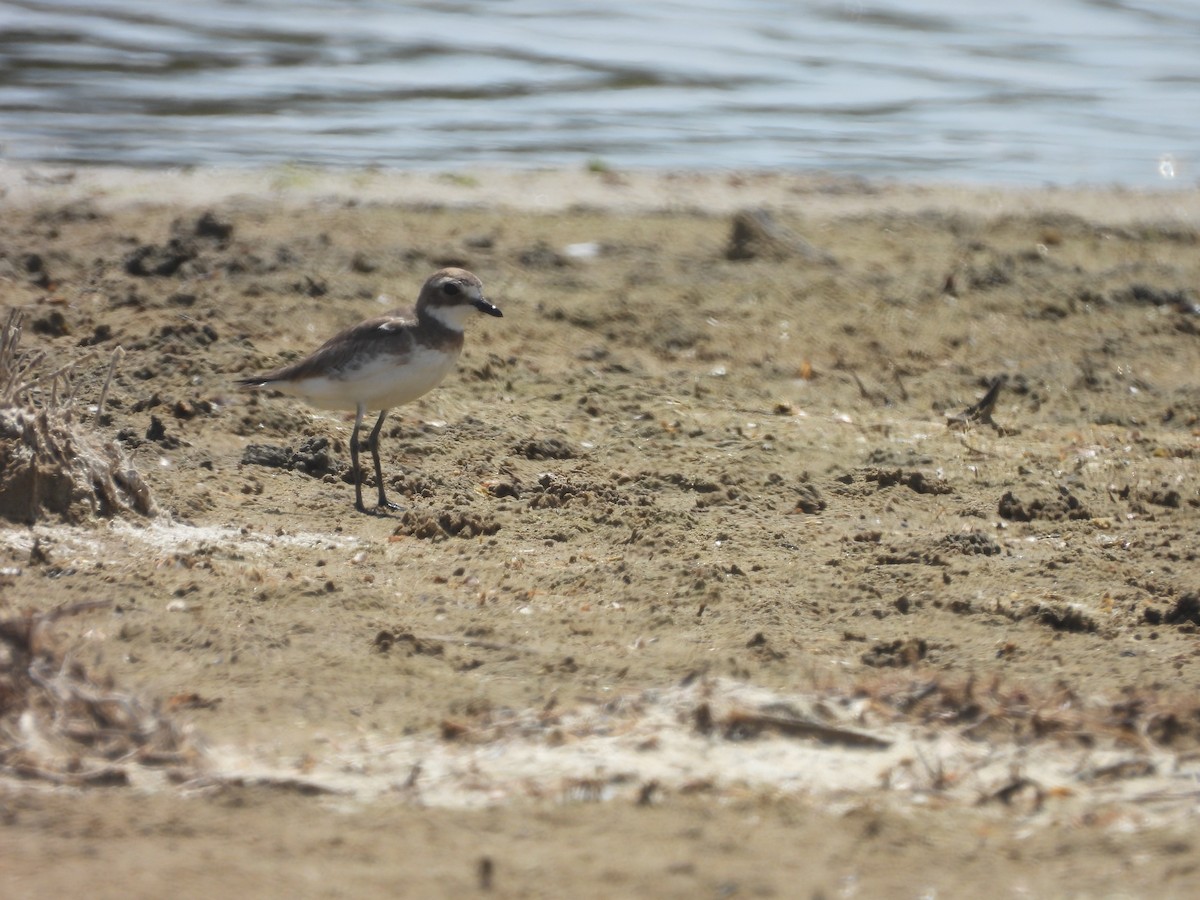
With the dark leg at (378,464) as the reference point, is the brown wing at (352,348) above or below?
above

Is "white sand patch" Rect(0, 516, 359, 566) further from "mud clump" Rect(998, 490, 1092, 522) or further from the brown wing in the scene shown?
"mud clump" Rect(998, 490, 1092, 522)

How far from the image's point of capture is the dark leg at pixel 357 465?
648cm

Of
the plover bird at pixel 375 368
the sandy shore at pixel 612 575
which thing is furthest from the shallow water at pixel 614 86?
the plover bird at pixel 375 368

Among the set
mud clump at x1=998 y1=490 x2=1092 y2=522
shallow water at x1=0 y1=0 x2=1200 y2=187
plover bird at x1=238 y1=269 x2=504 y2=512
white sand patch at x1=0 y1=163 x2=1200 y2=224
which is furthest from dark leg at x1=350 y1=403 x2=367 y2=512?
shallow water at x1=0 y1=0 x2=1200 y2=187

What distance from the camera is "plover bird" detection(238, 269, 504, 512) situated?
6.77 meters

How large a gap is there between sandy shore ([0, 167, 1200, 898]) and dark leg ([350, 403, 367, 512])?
7 centimetres

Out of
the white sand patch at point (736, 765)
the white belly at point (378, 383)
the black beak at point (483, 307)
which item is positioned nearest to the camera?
the white sand patch at point (736, 765)

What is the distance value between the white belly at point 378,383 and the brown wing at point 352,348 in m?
0.03

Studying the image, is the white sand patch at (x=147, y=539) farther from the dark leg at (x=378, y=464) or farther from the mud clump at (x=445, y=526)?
the dark leg at (x=378, y=464)

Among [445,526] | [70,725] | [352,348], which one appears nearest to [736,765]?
[70,725]

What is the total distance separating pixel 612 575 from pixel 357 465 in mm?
1564

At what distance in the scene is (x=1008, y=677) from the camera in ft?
15.8

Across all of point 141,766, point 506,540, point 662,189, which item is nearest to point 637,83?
point 662,189

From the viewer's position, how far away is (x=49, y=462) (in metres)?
5.57
